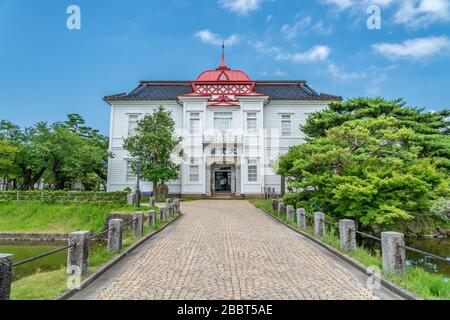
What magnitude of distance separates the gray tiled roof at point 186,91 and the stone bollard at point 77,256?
22969 mm

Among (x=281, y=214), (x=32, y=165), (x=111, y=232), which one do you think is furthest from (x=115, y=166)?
(x=111, y=232)

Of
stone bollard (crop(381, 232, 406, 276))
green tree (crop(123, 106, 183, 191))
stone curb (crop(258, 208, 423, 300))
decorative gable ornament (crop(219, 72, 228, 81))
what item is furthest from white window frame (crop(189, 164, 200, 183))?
stone bollard (crop(381, 232, 406, 276))

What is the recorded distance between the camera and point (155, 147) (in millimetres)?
22094

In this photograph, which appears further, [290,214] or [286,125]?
[286,125]

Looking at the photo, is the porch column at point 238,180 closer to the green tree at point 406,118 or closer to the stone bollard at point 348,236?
the green tree at point 406,118

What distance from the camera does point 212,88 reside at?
26.5 m

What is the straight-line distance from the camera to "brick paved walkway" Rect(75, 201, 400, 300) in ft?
15.4

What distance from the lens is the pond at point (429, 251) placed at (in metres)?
8.62

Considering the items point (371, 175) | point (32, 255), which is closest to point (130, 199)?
point (32, 255)

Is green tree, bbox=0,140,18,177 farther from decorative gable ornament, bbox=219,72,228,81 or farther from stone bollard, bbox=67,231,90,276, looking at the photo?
stone bollard, bbox=67,231,90,276

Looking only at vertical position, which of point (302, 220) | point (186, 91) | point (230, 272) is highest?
point (186, 91)

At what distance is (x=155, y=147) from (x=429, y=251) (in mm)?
18233

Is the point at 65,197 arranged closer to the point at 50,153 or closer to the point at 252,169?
the point at 50,153
